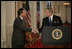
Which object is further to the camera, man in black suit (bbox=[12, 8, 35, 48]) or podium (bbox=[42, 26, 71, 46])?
man in black suit (bbox=[12, 8, 35, 48])

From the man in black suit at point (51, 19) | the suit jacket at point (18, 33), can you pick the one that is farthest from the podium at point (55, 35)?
the suit jacket at point (18, 33)

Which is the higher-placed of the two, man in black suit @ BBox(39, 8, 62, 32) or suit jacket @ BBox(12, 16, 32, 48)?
man in black suit @ BBox(39, 8, 62, 32)

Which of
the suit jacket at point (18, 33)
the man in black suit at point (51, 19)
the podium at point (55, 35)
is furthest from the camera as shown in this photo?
the suit jacket at point (18, 33)

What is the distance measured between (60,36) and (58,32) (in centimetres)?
7

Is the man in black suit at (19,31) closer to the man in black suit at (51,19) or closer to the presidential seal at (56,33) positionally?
the man in black suit at (51,19)

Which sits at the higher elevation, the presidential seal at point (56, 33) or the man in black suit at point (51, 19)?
the man in black suit at point (51, 19)

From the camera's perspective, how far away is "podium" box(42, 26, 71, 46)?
2.26 m

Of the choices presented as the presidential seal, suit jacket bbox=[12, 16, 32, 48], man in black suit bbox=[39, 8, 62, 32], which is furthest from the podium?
suit jacket bbox=[12, 16, 32, 48]

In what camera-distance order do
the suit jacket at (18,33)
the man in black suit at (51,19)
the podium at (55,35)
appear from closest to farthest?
the podium at (55,35) < the man in black suit at (51,19) < the suit jacket at (18,33)

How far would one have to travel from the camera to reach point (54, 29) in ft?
7.48

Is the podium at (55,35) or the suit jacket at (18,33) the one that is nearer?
the podium at (55,35)

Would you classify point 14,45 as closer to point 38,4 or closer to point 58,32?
point 58,32

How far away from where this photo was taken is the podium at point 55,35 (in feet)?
7.41

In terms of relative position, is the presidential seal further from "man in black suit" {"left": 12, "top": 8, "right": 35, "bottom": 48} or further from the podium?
"man in black suit" {"left": 12, "top": 8, "right": 35, "bottom": 48}
